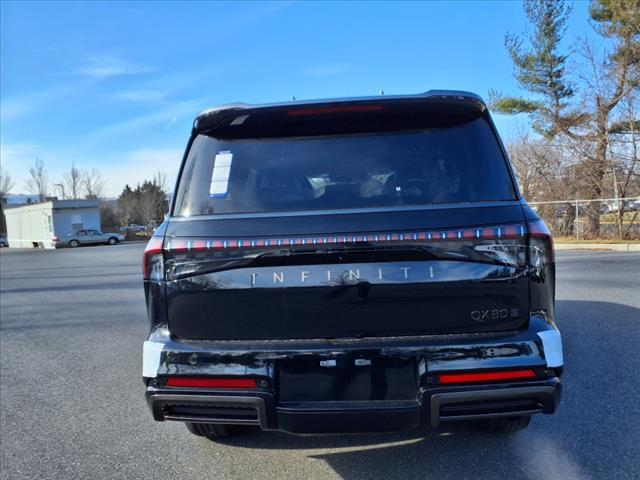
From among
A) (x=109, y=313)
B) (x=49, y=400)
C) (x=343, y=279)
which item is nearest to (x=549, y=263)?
(x=343, y=279)

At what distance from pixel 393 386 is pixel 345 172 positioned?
1035 millimetres

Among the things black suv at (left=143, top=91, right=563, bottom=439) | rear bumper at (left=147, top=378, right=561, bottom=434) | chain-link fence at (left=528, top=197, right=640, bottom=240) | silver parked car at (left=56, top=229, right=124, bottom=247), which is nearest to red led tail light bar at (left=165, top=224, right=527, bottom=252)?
black suv at (left=143, top=91, right=563, bottom=439)

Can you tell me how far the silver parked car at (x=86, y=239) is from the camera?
121 ft

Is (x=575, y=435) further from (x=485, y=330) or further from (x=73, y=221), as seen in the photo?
(x=73, y=221)

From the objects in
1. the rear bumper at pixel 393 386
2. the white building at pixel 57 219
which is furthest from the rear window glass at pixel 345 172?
the white building at pixel 57 219

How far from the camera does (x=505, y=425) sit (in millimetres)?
2955

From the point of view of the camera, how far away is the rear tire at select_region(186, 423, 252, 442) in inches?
118

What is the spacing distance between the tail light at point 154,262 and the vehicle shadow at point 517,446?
139 cm

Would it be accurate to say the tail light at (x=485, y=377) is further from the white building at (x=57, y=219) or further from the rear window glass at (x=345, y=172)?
the white building at (x=57, y=219)

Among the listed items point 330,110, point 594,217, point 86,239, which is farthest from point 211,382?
point 86,239

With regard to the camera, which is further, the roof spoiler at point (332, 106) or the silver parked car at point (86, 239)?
the silver parked car at point (86, 239)

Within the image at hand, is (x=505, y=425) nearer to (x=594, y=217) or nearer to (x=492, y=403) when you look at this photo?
(x=492, y=403)

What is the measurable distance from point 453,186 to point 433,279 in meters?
0.50

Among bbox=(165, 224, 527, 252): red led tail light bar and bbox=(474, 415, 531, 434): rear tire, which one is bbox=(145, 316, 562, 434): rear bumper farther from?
bbox=(474, 415, 531, 434): rear tire
